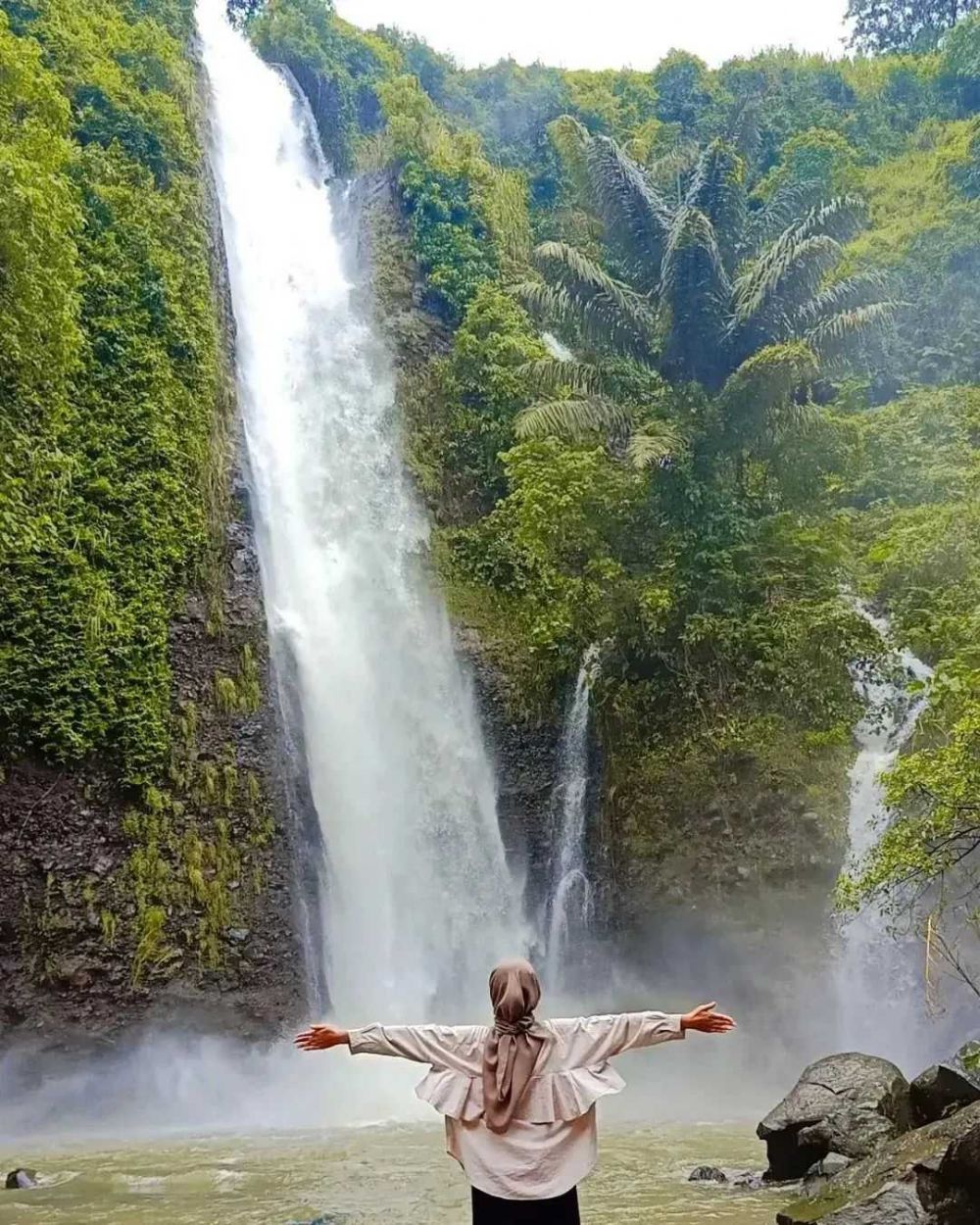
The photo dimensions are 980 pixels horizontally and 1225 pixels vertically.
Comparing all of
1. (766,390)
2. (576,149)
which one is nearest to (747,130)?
(576,149)

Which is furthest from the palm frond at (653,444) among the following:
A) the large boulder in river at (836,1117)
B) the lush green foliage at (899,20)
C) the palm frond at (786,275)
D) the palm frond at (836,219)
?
the lush green foliage at (899,20)

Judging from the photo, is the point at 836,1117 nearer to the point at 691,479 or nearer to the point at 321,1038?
the point at 321,1038

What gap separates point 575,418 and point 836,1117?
9.62 m

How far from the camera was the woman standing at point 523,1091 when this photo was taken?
292cm

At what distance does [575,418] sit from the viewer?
14984 mm

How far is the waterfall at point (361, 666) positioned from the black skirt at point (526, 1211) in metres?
10.4

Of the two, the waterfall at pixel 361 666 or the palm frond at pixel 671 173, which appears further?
the palm frond at pixel 671 173

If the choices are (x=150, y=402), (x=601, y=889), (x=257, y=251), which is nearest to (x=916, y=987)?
(x=601, y=889)

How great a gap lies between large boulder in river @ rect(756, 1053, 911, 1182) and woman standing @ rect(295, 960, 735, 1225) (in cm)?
504

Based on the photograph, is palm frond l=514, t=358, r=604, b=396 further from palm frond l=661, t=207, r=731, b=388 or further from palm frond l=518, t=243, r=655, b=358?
palm frond l=661, t=207, r=731, b=388

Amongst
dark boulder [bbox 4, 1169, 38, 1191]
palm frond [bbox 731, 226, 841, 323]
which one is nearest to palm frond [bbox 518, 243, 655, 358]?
Result: palm frond [bbox 731, 226, 841, 323]

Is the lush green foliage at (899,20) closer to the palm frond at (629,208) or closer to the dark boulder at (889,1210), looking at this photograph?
the palm frond at (629,208)

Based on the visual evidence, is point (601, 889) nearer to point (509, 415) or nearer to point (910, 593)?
point (910, 593)

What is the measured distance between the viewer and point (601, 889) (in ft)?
45.7
